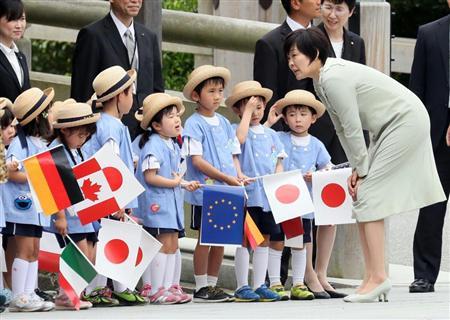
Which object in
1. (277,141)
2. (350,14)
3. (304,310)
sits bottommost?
(304,310)

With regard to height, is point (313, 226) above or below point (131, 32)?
below

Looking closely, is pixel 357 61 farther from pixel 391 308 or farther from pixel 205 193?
pixel 391 308

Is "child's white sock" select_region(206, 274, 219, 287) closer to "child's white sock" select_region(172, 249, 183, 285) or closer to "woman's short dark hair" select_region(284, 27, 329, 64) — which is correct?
"child's white sock" select_region(172, 249, 183, 285)

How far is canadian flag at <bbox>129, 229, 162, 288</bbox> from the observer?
37.1 ft

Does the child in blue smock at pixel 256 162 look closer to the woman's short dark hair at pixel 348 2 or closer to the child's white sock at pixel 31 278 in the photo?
the woman's short dark hair at pixel 348 2

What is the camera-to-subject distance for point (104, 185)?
36.7ft

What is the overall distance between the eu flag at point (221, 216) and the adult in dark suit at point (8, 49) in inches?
52.4

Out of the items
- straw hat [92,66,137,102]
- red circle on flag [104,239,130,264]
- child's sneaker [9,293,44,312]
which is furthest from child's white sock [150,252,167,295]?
straw hat [92,66,137,102]

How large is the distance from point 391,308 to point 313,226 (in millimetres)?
2020

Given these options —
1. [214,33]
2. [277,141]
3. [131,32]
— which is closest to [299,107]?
[277,141]

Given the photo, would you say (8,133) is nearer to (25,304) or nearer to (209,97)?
(25,304)

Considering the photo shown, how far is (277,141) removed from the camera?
12.0m

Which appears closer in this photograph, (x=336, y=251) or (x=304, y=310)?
(x=304, y=310)

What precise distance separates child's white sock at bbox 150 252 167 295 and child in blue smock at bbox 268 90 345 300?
0.84 meters
